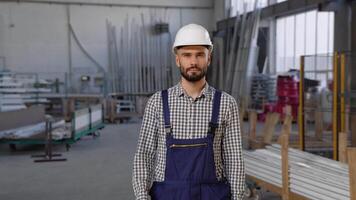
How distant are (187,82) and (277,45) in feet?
48.5

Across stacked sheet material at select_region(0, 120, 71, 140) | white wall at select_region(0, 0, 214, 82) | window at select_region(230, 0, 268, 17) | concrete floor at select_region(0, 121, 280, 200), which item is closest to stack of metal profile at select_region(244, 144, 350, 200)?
concrete floor at select_region(0, 121, 280, 200)

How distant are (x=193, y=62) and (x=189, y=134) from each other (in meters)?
0.34

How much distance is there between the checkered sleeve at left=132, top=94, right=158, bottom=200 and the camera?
2225 mm

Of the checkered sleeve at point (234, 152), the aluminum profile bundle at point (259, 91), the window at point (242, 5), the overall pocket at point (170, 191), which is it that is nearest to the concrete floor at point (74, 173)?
the checkered sleeve at point (234, 152)

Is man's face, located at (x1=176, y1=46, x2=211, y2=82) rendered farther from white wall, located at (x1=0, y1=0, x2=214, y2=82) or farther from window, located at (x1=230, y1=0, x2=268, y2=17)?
white wall, located at (x1=0, y1=0, x2=214, y2=82)

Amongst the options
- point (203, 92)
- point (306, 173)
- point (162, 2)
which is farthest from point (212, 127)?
point (162, 2)

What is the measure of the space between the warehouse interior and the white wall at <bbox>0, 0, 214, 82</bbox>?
40 mm

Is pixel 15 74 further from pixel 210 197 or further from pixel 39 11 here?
pixel 210 197

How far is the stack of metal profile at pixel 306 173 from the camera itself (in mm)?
3893

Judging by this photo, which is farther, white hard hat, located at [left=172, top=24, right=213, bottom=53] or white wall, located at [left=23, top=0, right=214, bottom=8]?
white wall, located at [left=23, top=0, right=214, bottom=8]

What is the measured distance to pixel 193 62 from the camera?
7.02ft

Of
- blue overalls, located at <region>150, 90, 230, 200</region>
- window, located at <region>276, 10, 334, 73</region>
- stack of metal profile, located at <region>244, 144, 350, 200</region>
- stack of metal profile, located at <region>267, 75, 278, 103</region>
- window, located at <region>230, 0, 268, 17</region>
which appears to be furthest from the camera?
window, located at <region>230, 0, 268, 17</region>

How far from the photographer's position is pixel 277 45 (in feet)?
53.9

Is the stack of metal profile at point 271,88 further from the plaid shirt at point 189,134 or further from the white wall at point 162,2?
the plaid shirt at point 189,134
